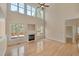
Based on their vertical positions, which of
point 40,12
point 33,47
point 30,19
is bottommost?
point 33,47

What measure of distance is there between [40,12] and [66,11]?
0.51 meters

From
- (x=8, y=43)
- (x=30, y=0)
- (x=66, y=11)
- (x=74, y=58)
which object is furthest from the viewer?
(x=66, y=11)

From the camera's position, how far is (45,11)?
6.74 feet

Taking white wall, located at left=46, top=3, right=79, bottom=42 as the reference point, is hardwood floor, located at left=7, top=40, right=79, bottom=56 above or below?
below

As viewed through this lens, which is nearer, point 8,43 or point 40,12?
point 8,43

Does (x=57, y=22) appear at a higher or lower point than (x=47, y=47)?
higher

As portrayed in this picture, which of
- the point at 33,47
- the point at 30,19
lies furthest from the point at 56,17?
the point at 33,47

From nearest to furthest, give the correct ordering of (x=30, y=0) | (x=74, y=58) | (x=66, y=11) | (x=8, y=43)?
1. (x=30, y=0)
2. (x=74, y=58)
3. (x=8, y=43)
4. (x=66, y=11)

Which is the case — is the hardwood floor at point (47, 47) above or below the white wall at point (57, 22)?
below

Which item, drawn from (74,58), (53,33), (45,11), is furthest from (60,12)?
(74,58)

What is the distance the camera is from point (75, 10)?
1866 millimetres

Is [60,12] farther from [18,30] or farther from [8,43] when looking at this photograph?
[8,43]

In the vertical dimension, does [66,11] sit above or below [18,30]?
above

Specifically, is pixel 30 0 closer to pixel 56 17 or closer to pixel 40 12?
pixel 40 12
